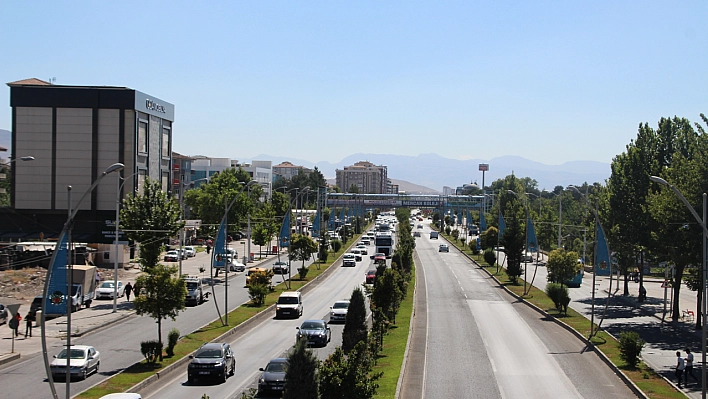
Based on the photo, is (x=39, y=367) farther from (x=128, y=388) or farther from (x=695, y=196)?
(x=695, y=196)

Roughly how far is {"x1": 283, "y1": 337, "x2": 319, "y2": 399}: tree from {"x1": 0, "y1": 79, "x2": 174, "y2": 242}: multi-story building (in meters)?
68.7

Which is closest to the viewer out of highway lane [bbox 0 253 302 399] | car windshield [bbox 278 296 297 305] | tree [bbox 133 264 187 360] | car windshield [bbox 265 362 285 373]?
car windshield [bbox 265 362 285 373]

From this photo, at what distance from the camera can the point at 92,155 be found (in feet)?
263

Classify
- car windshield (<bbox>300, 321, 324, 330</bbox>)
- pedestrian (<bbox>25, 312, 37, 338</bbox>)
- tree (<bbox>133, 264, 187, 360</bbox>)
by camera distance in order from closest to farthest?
tree (<bbox>133, 264, 187, 360</bbox>) < car windshield (<bbox>300, 321, 324, 330</bbox>) < pedestrian (<bbox>25, 312, 37, 338</bbox>)

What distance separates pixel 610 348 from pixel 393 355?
11218mm

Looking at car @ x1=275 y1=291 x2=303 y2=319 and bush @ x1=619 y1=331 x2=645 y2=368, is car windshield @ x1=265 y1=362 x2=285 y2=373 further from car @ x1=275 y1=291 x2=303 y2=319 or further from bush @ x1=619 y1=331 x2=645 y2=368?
car @ x1=275 y1=291 x2=303 y2=319

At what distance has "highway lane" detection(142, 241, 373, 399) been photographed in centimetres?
2544

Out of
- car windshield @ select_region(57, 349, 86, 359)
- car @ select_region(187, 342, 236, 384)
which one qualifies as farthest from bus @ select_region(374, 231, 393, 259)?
car windshield @ select_region(57, 349, 86, 359)

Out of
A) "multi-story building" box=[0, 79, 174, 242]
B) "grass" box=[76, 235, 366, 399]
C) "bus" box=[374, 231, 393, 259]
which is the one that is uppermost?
"multi-story building" box=[0, 79, 174, 242]

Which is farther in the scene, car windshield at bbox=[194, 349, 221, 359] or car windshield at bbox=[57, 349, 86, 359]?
car windshield at bbox=[57, 349, 86, 359]

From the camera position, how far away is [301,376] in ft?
49.2

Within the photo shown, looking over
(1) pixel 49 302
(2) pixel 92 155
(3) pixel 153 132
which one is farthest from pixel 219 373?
(3) pixel 153 132

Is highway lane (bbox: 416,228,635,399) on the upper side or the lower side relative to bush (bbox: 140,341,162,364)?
lower

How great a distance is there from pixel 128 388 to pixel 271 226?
66565 millimetres
